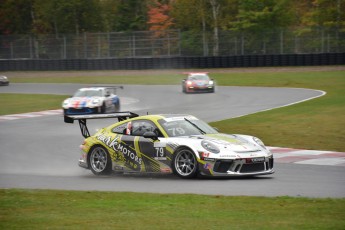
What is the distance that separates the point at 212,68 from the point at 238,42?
12.9 feet

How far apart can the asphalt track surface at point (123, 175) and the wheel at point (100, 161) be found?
175 mm

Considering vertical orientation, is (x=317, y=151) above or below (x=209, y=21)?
below

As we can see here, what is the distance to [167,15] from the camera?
253 ft

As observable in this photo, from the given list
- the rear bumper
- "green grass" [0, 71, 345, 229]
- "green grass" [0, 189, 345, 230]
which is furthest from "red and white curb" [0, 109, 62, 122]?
"green grass" [0, 189, 345, 230]

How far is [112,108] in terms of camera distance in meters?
29.8

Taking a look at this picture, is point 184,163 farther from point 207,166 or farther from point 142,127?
point 142,127

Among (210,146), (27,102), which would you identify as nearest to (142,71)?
(27,102)

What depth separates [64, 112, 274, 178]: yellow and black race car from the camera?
478 inches

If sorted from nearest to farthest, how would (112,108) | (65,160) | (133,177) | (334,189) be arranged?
(334,189), (133,177), (65,160), (112,108)

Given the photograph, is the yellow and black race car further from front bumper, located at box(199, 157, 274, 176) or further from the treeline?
the treeline

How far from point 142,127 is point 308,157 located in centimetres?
396

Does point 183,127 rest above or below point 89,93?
above

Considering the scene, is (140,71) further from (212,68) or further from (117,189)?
(117,189)

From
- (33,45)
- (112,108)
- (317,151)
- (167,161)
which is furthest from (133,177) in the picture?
(33,45)
